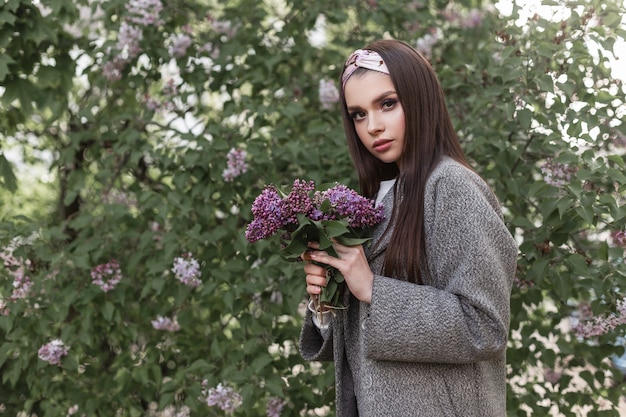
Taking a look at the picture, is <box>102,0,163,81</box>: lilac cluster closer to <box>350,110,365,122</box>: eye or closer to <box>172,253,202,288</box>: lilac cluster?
<box>172,253,202,288</box>: lilac cluster

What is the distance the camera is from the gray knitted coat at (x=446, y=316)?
117 centimetres

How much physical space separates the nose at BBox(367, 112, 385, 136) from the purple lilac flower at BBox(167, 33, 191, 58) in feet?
4.66

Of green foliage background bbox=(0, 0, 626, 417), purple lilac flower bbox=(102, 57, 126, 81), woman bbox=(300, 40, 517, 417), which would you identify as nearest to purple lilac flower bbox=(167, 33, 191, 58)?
green foliage background bbox=(0, 0, 626, 417)

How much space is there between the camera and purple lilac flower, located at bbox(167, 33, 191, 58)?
2.61m

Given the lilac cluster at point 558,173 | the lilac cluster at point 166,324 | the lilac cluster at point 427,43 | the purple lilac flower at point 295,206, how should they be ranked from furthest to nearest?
1. the lilac cluster at point 427,43
2. the lilac cluster at point 166,324
3. the lilac cluster at point 558,173
4. the purple lilac flower at point 295,206

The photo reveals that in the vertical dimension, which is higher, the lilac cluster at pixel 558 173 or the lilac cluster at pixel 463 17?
the lilac cluster at pixel 463 17

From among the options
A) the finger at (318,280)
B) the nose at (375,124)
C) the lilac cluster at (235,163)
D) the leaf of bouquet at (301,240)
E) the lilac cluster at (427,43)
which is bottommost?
the finger at (318,280)

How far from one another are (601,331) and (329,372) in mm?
820

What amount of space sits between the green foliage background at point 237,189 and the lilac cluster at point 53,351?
34 millimetres

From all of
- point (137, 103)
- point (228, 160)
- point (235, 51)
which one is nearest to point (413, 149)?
point (228, 160)

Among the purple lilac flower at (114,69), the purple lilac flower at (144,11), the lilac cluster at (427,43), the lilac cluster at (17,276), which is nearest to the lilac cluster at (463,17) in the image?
the lilac cluster at (427,43)

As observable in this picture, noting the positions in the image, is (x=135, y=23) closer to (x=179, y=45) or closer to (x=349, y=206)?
(x=179, y=45)

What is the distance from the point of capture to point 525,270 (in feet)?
7.17

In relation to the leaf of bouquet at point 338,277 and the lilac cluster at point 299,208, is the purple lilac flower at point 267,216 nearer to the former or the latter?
the lilac cluster at point 299,208
